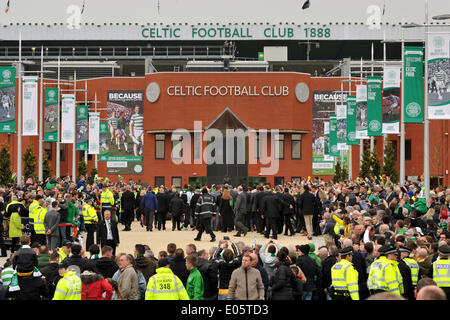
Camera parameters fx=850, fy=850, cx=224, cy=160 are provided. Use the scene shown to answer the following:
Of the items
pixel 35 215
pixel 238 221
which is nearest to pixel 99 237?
pixel 35 215

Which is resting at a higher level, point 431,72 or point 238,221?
point 431,72

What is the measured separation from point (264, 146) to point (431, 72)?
39.2 metres

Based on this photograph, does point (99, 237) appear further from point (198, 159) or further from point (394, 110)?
point (198, 159)

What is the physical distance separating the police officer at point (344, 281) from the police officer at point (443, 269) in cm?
112

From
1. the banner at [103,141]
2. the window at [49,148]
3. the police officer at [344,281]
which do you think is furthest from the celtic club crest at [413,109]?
the window at [49,148]

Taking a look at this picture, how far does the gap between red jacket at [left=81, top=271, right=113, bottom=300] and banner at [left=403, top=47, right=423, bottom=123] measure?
665 inches

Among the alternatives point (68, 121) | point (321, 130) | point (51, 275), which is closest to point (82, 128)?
point (68, 121)

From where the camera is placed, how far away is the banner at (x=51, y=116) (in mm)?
39688

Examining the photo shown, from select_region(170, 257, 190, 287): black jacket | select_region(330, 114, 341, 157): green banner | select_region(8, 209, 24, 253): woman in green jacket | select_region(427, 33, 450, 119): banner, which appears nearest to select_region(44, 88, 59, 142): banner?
select_region(330, 114, 341, 157): green banner

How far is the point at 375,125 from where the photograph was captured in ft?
112

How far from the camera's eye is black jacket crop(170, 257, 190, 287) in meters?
12.6

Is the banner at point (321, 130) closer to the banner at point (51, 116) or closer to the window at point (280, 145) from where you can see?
the window at point (280, 145)

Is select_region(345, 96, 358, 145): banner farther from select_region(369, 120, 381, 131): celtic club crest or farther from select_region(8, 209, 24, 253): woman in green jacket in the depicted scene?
select_region(8, 209, 24, 253): woman in green jacket

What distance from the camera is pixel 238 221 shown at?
27375 mm
